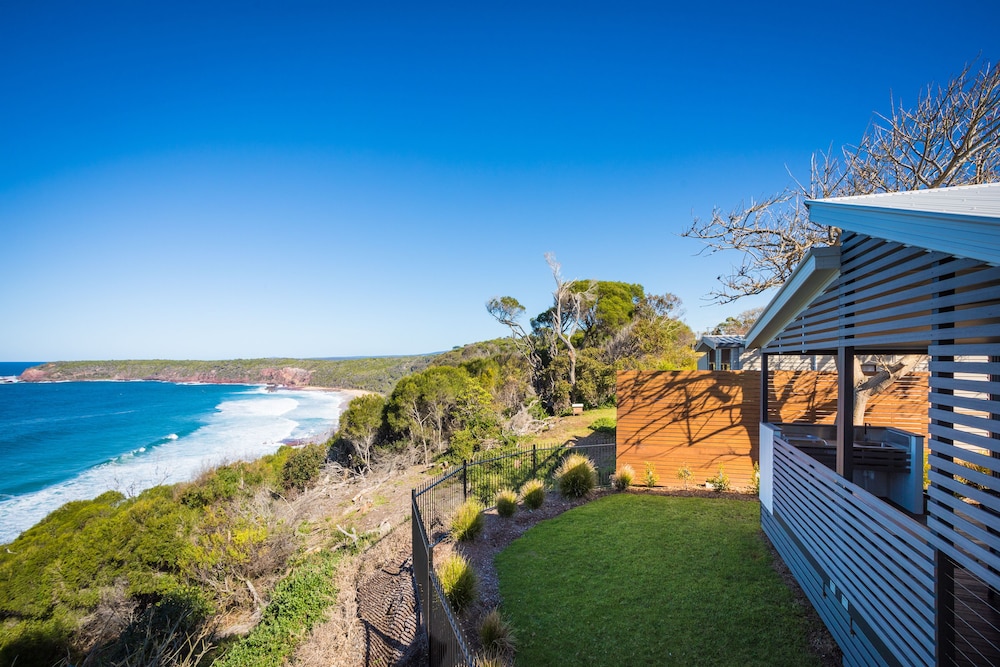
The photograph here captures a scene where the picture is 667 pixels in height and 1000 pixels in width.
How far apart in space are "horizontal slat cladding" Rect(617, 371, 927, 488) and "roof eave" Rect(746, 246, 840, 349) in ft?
12.5

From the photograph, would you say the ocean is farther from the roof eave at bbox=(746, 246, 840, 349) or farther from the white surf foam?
the roof eave at bbox=(746, 246, 840, 349)

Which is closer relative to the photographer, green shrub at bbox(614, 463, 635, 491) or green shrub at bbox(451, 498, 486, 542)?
green shrub at bbox(451, 498, 486, 542)

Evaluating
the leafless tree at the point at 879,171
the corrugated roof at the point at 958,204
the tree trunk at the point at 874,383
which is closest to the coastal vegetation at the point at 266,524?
the corrugated roof at the point at 958,204

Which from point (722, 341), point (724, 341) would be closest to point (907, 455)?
point (724, 341)

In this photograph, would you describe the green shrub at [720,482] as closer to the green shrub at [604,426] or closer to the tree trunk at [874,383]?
the tree trunk at [874,383]

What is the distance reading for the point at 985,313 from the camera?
2.28 meters

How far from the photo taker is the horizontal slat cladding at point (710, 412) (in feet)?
31.5

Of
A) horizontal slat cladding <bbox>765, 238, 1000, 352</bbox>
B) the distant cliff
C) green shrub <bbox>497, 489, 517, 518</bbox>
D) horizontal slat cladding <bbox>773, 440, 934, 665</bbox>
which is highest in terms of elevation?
horizontal slat cladding <bbox>765, 238, 1000, 352</bbox>

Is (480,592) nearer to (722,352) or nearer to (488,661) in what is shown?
(488,661)

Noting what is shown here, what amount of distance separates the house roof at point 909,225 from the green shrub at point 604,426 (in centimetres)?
1136

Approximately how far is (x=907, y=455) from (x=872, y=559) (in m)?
2.81

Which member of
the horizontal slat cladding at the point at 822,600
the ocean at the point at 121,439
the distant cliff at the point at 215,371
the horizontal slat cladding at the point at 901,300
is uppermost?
the horizontal slat cladding at the point at 901,300

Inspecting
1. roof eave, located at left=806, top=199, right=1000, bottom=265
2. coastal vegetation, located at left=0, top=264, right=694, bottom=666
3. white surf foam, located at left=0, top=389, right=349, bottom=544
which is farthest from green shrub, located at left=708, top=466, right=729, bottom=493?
white surf foam, located at left=0, top=389, right=349, bottom=544

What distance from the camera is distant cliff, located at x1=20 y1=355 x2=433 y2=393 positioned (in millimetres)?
86812
